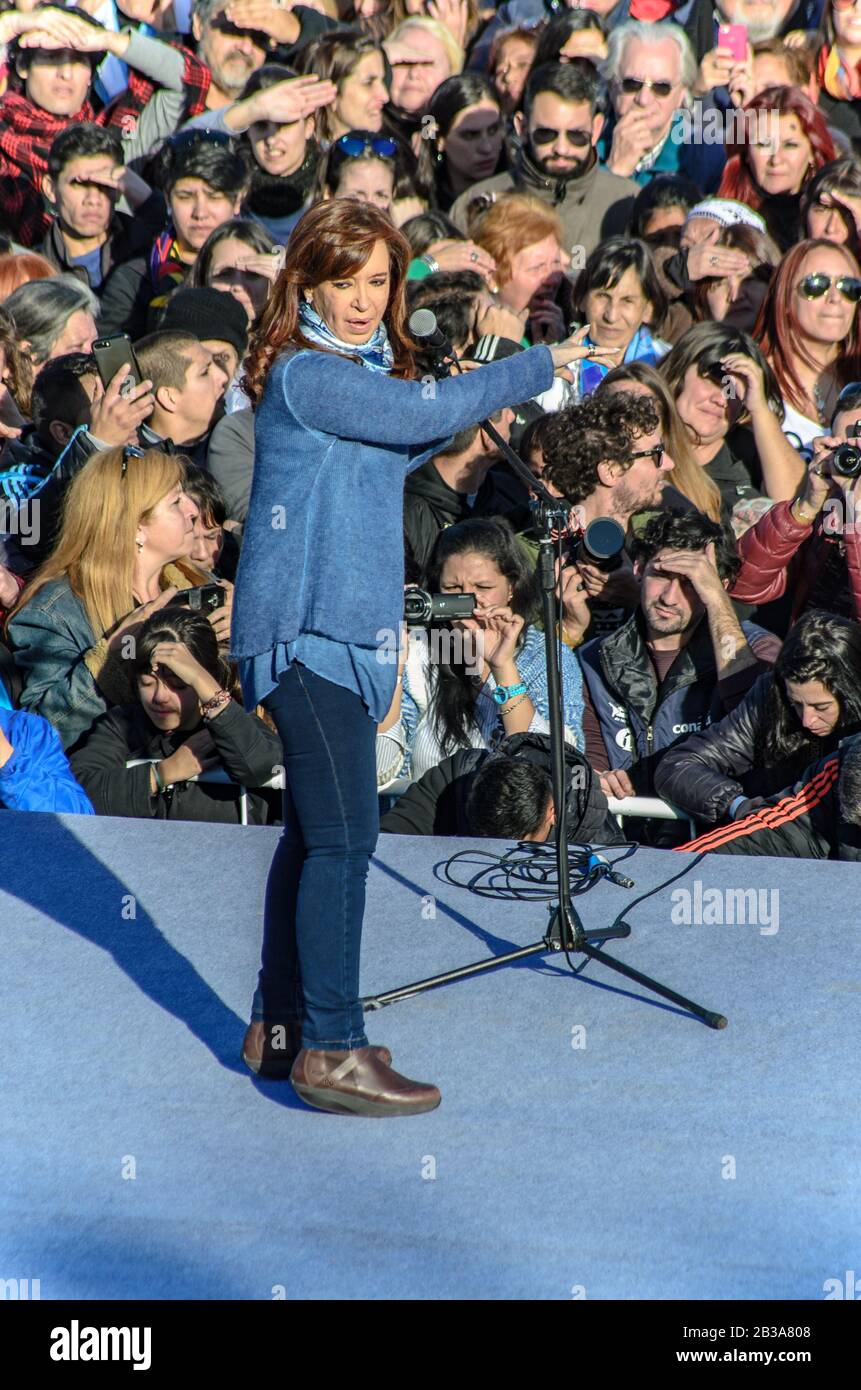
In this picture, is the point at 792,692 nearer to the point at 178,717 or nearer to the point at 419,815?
the point at 419,815

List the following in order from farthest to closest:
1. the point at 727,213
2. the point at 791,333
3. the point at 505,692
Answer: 1. the point at 727,213
2. the point at 791,333
3. the point at 505,692

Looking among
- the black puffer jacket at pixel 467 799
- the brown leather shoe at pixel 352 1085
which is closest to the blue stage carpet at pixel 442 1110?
the brown leather shoe at pixel 352 1085

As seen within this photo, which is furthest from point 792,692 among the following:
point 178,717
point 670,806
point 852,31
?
point 852,31

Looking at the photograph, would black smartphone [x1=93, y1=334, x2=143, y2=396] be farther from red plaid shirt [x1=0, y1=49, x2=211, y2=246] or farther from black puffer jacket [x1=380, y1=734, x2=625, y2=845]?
red plaid shirt [x1=0, y1=49, x2=211, y2=246]

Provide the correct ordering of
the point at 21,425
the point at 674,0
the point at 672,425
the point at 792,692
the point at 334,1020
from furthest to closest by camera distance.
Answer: the point at 674,0
the point at 21,425
the point at 672,425
the point at 792,692
the point at 334,1020

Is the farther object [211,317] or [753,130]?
[753,130]

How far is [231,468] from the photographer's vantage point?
19.6ft

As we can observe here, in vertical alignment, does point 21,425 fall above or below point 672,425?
above

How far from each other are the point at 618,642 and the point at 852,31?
343cm

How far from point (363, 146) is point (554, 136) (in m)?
0.75

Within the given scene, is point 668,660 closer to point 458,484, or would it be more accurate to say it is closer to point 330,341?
point 458,484

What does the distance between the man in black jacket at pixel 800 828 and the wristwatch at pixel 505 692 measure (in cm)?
65

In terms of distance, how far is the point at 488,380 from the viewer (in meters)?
3.21

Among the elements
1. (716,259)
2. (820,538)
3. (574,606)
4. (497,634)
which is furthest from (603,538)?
(716,259)
